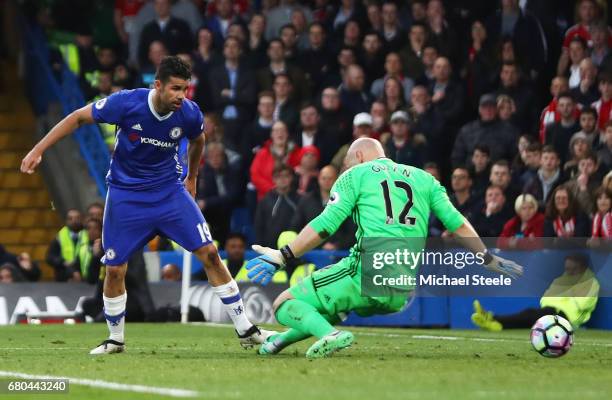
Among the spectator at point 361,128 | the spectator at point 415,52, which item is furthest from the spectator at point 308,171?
the spectator at point 415,52

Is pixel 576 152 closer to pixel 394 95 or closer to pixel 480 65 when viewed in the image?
pixel 480 65

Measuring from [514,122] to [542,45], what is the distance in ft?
4.08

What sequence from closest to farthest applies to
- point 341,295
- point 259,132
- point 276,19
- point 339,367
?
point 339,367
point 341,295
point 259,132
point 276,19

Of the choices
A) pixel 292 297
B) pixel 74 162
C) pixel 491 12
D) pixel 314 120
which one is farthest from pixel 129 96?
pixel 74 162

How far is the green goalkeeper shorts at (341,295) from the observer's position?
1062cm

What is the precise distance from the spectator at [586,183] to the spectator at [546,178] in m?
0.55

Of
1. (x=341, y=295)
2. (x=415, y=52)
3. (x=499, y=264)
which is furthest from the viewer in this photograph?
(x=415, y=52)

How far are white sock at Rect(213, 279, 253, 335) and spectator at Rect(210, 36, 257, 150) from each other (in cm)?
953

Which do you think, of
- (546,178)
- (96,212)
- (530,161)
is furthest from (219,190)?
(546,178)

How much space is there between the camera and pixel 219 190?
67.4 feet

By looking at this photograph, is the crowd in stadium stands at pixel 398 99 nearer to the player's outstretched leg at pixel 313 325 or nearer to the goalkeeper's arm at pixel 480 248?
the goalkeeper's arm at pixel 480 248

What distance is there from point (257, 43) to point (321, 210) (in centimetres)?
426

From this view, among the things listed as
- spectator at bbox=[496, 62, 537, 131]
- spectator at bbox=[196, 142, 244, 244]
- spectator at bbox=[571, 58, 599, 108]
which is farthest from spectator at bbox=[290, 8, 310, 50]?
spectator at bbox=[571, 58, 599, 108]

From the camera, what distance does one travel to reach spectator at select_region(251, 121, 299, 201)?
20.0 metres
